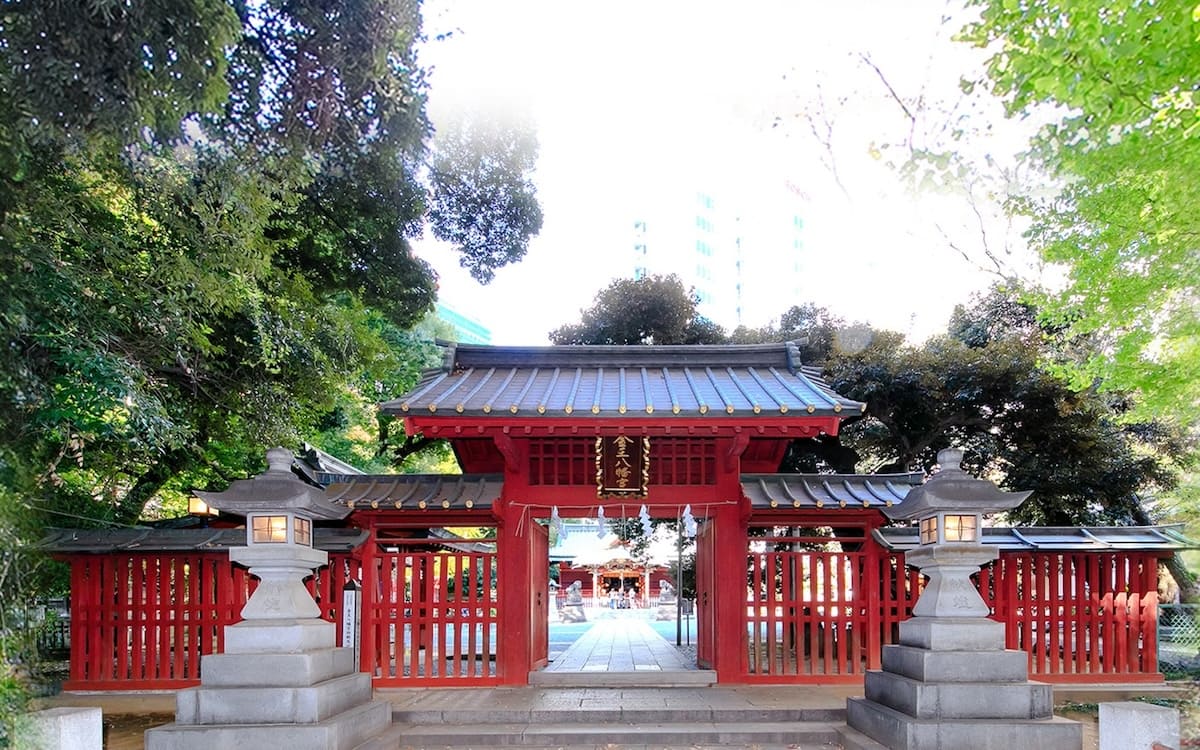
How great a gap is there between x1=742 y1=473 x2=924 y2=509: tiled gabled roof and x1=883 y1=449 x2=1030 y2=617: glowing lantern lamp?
1.80 m

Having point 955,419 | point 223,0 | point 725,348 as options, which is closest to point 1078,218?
point 725,348

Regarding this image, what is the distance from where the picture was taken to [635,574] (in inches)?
1266

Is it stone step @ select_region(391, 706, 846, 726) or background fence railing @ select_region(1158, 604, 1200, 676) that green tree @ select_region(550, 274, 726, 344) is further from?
stone step @ select_region(391, 706, 846, 726)

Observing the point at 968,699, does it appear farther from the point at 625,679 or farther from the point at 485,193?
the point at 485,193

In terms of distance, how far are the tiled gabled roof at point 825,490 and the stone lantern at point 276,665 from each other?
5054 millimetres

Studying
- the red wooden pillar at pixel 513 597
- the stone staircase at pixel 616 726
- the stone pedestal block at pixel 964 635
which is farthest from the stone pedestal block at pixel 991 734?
the red wooden pillar at pixel 513 597

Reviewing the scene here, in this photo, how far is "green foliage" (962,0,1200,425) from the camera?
230 inches

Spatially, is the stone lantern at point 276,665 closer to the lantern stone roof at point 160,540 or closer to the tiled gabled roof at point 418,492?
the tiled gabled roof at point 418,492

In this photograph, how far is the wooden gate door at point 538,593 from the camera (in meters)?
10.1

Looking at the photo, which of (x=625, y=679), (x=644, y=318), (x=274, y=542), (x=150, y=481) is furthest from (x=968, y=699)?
(x=644, y=318)

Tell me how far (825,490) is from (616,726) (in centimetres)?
389

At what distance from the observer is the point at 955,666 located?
21.7ft

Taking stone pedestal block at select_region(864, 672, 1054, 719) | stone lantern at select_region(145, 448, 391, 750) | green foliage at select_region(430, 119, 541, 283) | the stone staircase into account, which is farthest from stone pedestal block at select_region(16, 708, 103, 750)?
green foliage at select_region(430, 119, 541, 283)

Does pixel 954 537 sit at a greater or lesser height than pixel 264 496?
lesser
